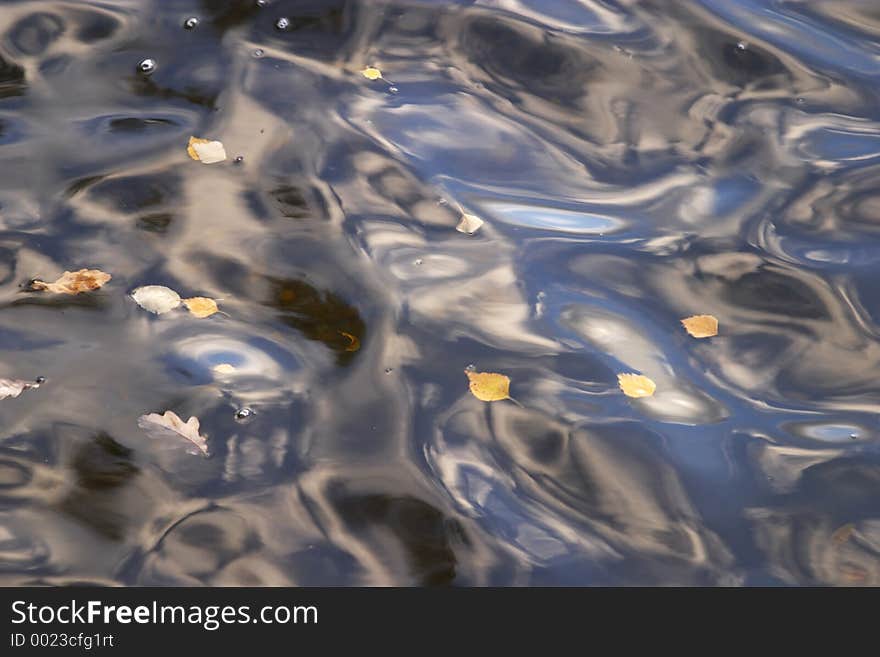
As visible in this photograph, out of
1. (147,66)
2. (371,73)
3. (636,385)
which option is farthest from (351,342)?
(147,66)

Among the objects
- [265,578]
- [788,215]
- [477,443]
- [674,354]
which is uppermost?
[788,215]

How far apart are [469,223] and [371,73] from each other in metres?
0.91

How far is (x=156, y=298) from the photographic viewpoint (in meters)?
2.96

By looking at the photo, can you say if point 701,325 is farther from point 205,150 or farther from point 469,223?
point 205,150

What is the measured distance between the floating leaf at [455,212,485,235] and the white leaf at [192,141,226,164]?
831 mm

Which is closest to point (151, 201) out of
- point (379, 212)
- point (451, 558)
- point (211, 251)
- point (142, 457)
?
point (211, 251)

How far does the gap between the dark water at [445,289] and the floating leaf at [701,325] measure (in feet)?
0.14

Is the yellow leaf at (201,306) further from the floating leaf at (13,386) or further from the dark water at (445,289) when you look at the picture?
the floating leaf at (13,386)

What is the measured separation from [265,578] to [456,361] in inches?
32.0

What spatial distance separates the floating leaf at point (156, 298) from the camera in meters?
2.93

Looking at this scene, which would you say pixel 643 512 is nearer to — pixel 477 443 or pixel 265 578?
pixel 477 443

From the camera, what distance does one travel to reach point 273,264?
3.10 m

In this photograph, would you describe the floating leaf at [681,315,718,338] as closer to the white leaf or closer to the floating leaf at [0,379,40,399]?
the white leaf

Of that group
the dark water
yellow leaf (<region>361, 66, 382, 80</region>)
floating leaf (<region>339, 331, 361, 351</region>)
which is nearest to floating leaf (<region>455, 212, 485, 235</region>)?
the dark water
